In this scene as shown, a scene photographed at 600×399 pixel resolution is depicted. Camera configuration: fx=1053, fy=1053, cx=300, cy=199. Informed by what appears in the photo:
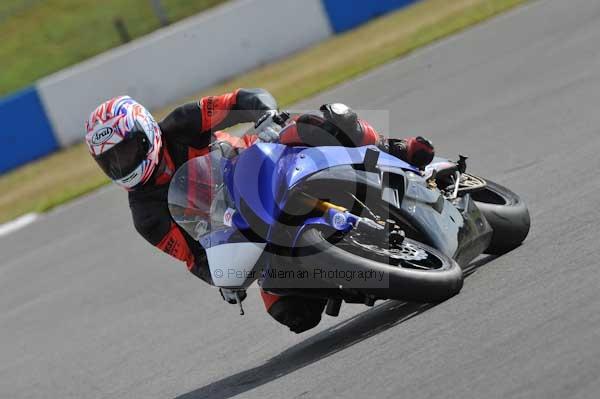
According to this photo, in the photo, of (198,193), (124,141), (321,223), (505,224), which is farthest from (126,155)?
(505,224)

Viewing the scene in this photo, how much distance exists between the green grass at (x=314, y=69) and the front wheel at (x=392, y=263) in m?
9.17

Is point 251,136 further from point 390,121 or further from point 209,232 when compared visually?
point 390,121

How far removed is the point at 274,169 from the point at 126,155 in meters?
0.93

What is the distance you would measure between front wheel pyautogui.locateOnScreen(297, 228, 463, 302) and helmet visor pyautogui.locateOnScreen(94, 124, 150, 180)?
1220mm

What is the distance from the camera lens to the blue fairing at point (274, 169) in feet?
17.0

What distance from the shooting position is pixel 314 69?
16906 millimetres

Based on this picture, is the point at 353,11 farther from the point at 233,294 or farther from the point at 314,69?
the point at 233,294

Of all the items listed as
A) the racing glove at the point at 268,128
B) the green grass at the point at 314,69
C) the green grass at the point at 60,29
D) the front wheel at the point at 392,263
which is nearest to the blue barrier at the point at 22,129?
the green grass at the point at 314,69

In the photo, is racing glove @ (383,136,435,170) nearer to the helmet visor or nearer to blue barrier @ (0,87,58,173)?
the helmet visor

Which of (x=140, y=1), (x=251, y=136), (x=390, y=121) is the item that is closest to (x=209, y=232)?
(x=251, y=136)

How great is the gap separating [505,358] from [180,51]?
14.7 meters

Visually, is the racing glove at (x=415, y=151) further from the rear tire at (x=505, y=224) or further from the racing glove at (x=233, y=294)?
the racing glove at (x=233, y=294)

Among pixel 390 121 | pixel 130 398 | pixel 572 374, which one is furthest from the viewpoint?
pixel 390 121

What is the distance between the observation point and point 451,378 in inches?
162
